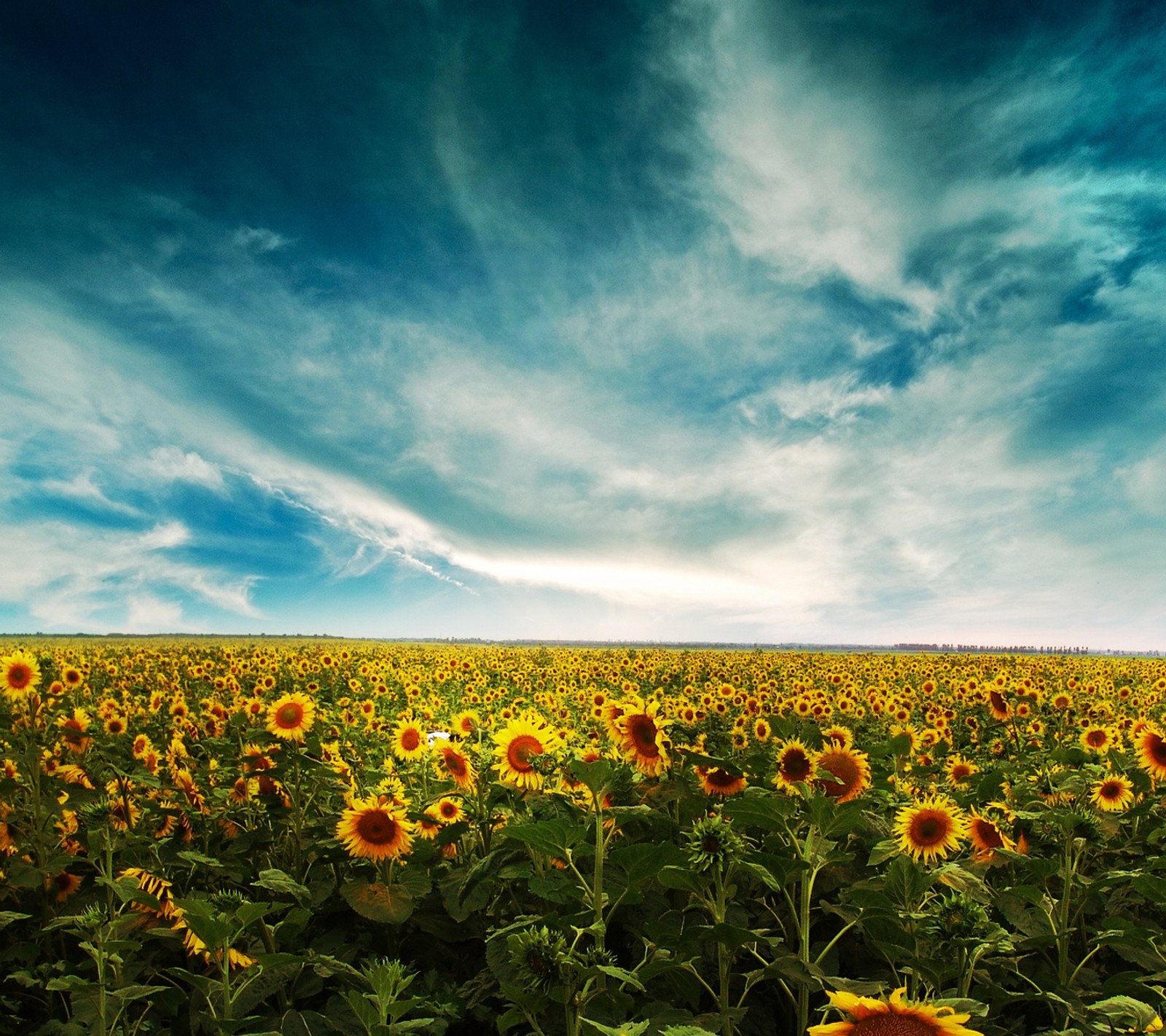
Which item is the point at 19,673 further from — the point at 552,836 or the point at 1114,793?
the point at 1114,793

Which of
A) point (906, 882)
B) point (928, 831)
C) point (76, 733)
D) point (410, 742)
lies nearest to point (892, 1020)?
point (906, 882)

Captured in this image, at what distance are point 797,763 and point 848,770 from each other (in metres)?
0.40

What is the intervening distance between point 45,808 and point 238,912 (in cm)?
328

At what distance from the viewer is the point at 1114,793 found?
487cm

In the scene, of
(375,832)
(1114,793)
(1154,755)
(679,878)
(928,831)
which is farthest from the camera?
(1154,755)

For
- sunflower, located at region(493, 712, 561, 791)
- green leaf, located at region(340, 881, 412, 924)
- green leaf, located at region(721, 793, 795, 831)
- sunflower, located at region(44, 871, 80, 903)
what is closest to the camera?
green leaf, located at region(721, 793, 795, 831)

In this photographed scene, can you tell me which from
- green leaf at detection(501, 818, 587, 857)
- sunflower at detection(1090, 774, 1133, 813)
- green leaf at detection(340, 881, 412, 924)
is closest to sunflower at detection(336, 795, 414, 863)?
green leaf at detection(340, 881, 412, 924)

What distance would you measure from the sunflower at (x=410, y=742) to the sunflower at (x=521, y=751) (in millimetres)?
2132

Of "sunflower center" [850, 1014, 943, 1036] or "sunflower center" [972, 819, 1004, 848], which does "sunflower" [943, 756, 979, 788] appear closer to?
"sunflower center" [972, 819, 1004, 848]

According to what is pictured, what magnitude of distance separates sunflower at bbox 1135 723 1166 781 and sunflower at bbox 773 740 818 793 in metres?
4.01

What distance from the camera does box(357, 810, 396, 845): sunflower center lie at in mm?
3516

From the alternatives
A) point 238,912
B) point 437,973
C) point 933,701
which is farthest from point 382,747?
point 933,701

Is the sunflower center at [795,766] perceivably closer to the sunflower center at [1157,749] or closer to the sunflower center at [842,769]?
the sunflower center at [842,769]

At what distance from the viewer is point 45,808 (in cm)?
436
